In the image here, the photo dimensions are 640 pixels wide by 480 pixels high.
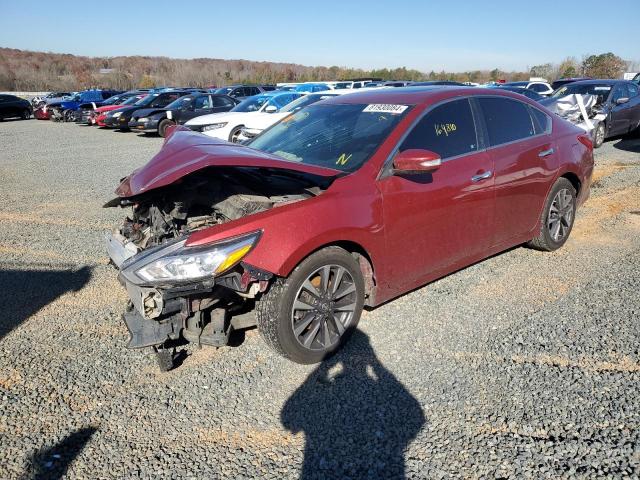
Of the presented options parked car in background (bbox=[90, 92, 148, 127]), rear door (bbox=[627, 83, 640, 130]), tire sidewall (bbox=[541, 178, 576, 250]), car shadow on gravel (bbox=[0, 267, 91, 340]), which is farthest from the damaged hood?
parked car in background (bbox=[90, 92, 148, 127])

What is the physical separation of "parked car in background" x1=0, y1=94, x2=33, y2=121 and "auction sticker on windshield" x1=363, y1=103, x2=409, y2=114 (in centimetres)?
2994

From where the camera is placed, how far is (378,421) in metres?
2.82

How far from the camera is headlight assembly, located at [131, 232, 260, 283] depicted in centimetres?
287

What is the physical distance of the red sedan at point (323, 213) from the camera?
9.84 feet

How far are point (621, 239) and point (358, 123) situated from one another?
12.3 ft

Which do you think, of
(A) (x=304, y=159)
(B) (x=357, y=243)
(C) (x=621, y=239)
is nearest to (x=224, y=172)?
(A) (x=304, y=159)

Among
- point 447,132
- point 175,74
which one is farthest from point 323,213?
point 175,74

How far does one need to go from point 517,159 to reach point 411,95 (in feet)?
3.85

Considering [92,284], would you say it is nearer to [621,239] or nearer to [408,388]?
[408,388]

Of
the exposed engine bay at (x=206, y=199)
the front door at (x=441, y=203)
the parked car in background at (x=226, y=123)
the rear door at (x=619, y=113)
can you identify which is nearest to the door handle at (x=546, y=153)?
the front door at (x=441, y=203)

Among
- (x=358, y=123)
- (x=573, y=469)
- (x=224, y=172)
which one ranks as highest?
(x=358, y=123)

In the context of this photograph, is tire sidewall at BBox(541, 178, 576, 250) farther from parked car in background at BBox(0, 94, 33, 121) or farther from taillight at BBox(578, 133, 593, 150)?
parked car in background at BBox(0, 94, 33, 121)

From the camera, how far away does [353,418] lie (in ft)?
9.39

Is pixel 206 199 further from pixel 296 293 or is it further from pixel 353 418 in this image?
pixel 353 418
